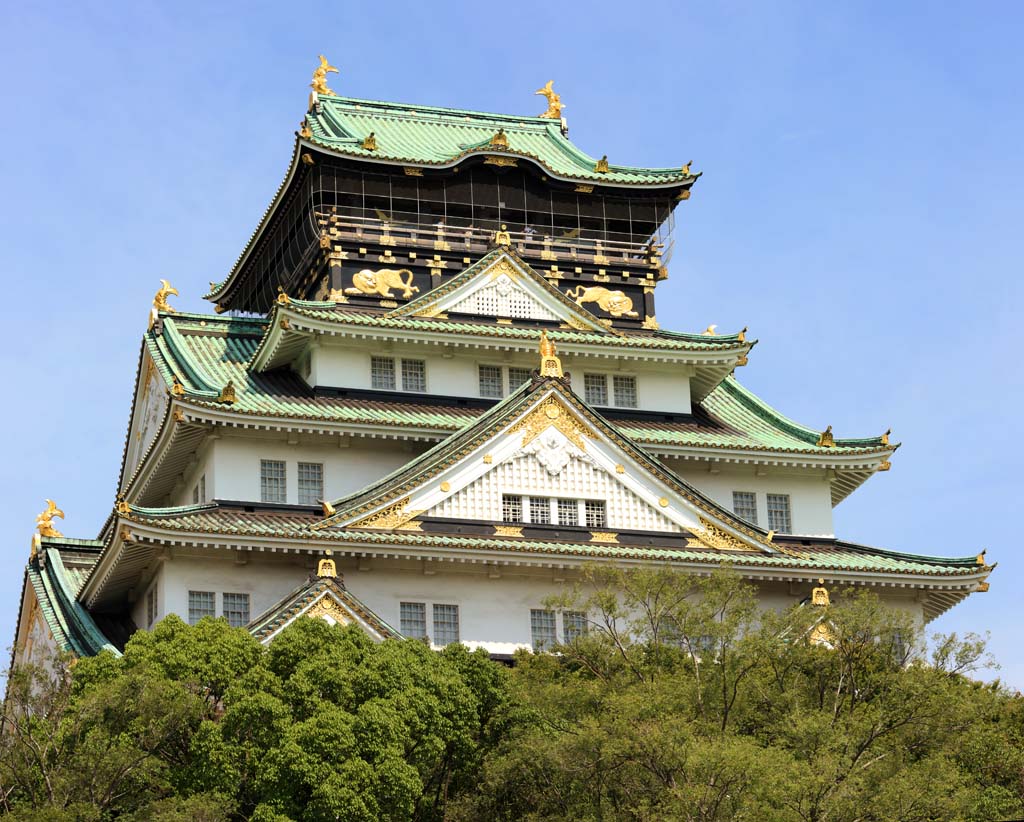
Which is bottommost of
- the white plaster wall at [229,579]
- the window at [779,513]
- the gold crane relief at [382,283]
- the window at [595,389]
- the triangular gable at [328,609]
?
A: the triangular gable at [328,609]

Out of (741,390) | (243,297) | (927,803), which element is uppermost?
(243,297)

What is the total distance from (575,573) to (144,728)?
13634 millimetres

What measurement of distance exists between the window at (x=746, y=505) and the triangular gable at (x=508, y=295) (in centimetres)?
564

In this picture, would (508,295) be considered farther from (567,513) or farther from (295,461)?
(567,513)

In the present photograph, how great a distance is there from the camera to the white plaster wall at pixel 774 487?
4950 centimetres

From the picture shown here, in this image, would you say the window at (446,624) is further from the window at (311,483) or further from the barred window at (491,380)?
the barred window at (491,380)

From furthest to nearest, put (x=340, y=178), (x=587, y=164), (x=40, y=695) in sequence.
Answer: (x=587, y=164)
(x=340, y=178)
(x=40, y=695)

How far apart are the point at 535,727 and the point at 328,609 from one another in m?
6.97

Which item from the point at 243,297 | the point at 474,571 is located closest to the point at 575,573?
the point at 474,571

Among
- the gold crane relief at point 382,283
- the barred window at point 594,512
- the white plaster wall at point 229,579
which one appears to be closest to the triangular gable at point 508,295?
the gold crane relief at point 382,283

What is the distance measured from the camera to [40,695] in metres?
35.1

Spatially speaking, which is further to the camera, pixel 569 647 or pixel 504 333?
pixel 504 333

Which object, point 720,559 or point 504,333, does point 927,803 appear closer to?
point 720,559

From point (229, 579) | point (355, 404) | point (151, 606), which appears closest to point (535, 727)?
point (229, 579)
